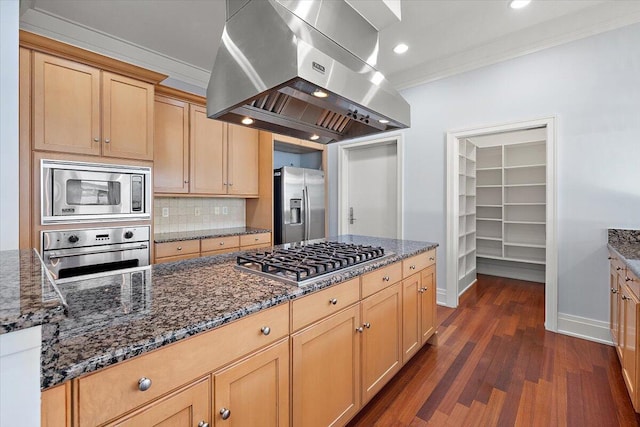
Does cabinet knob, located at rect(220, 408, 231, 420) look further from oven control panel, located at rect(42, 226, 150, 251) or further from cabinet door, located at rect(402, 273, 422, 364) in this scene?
oven control panel, located at rect(42, 226, 150, 251)

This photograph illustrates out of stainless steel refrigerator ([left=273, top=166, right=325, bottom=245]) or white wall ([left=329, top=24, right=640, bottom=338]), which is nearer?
white wall ([left=329, top=24, right=640, bottom=338])

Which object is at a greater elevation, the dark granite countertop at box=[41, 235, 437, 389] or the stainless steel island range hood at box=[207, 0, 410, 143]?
the stainless steel island range hood at box=[207, 0, 410, 143]

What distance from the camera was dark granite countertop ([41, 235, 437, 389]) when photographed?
2.29 feet

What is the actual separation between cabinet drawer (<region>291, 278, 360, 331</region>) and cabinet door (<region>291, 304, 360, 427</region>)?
4 centimetres

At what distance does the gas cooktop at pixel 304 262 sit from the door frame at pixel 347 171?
1.98 metres

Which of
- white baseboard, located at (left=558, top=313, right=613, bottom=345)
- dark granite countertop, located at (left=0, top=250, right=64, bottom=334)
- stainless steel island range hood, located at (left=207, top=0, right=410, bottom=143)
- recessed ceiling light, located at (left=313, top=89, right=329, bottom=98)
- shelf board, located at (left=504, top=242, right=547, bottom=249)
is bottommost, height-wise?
white baseboard, located at (left=558, top=313, right=613, bottom=345)

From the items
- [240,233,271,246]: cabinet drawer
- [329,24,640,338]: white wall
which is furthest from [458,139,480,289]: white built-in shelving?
[240,233,271,246]: cabinet drawer

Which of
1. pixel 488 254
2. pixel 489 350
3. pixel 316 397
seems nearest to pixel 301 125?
pixel 316 397

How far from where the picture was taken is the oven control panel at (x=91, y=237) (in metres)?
2.21

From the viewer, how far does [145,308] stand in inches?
38.5

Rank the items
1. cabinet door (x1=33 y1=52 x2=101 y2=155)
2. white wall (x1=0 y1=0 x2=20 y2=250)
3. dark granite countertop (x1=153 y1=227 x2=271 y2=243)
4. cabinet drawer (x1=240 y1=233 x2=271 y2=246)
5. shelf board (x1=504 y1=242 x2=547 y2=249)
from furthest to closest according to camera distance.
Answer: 1. shelf board (x1=504 y1=242 x2=547 y2=249)
2. cabinet drawer (x1=240 y1=233 x2=271 y2=246)
3. dark granite countertop (x1=153 y1=227 x2=271 y2=243)
4. cabinet door (x1=33 y1=52 x2=101 y2=155)
5. white wall (x1=0 y1=0 x2=20 y2=250)

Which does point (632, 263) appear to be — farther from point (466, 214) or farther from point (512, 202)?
point (512, 202)

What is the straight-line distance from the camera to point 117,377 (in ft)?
2.40

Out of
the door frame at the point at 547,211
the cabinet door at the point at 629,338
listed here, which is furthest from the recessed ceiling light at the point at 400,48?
the cabinet door at the point at 629,338
